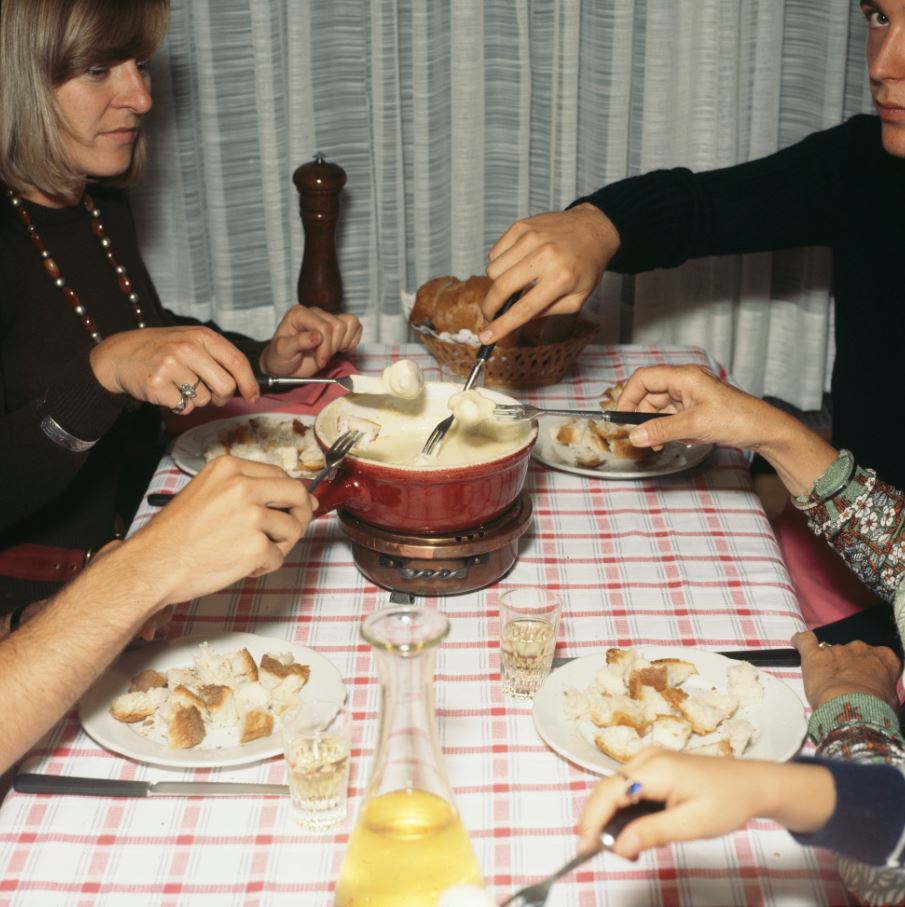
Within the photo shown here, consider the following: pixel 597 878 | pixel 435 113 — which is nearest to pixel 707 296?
pixel 435 113

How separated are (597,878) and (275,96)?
7.35 ft

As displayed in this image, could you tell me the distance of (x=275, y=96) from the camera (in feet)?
9.07

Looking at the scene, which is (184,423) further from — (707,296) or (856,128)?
(707,296)

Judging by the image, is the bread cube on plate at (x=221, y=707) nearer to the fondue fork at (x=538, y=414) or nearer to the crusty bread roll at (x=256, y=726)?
the crusty bread roll at (x=256, y=726)

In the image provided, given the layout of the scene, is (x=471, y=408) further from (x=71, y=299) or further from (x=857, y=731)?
(x=71, y=299)

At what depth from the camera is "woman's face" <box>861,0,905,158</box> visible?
1.60m

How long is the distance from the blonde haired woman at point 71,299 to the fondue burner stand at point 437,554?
423 mm

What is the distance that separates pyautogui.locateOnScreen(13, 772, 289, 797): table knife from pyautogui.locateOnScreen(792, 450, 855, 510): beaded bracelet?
2.62 ft

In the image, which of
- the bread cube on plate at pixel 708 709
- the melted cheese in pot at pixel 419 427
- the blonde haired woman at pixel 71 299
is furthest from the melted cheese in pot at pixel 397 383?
the bread cube on plate at pixel 708 709

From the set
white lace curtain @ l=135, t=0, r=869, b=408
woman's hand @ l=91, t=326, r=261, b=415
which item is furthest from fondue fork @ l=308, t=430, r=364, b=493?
white lace curtain @ l=135, t=0, r=869, b=408

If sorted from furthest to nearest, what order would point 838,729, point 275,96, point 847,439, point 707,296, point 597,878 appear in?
point 707,296
point 275,96
point 847,439
point 838,729
point 597,878

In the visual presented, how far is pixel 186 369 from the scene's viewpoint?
1.48 meters

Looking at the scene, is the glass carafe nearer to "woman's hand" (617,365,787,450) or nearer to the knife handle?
the knife handle

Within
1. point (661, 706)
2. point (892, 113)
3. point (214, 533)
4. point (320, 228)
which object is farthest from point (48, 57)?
point (661, 706)
